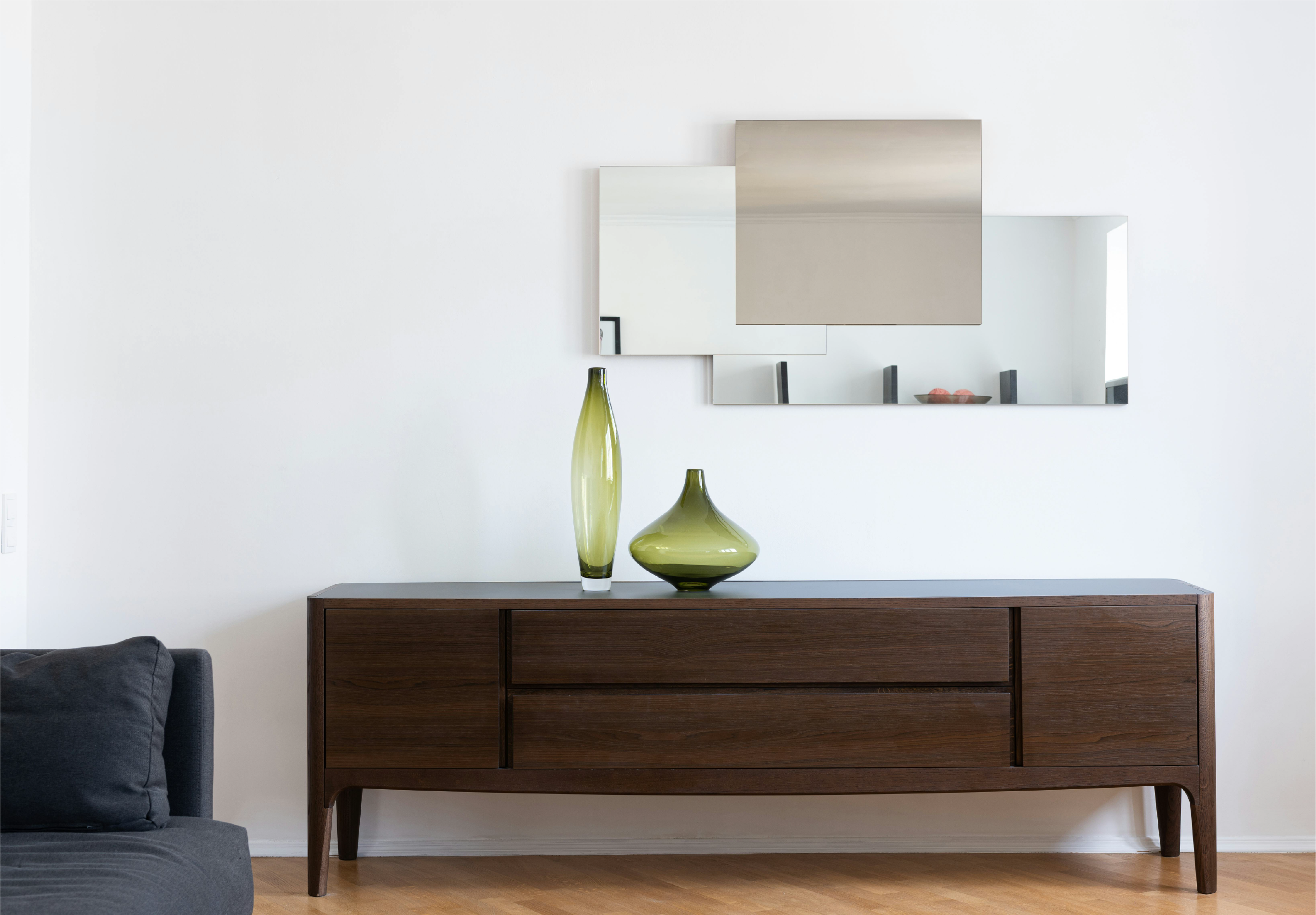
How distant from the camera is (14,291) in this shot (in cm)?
263

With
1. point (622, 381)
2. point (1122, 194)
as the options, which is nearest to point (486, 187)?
point (622, 381)

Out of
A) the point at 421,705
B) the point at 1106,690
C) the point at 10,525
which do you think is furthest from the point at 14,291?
the point at 1106,690

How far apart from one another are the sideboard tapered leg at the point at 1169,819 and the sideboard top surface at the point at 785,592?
56 centimetres

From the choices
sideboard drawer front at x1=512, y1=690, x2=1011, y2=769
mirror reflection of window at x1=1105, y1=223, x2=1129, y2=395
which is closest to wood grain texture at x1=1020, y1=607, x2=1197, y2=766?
sideboard drawer front at x1=512, y1=690, x2=1011, y2=769

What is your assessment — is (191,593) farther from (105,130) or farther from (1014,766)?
(1014,766)

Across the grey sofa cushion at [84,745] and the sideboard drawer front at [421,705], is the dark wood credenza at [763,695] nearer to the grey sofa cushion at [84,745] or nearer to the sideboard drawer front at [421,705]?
the sideboard drawer front at [421,705]

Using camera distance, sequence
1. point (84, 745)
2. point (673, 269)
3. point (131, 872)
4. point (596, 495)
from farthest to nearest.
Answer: point (673, 269)
point (596, 495)
point (84, 745)
point (131, 872)

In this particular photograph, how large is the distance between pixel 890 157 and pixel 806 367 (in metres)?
0.62

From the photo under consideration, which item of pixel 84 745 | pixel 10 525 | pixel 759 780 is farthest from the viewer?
pixel 10 525

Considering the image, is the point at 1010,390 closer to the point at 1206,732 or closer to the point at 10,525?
the point at 1206,732

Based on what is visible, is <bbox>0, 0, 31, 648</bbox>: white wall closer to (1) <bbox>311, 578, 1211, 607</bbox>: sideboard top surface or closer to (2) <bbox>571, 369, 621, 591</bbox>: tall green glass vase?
(1) <bbox>311, 578, 1211, 607</bbox>: sideboard top surface

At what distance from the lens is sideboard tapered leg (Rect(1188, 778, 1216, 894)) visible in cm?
233

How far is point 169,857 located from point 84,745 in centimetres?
28

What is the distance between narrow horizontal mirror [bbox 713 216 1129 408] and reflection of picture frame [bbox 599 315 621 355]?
0.27m
